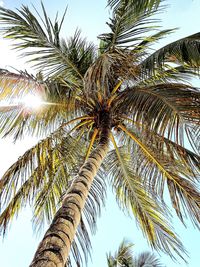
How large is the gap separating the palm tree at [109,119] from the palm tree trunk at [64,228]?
5cm

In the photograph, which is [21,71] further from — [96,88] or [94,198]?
[94,198]

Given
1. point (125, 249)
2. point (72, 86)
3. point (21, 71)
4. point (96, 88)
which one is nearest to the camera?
point (96, 88)

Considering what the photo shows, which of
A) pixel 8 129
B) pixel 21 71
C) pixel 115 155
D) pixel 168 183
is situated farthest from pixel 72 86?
pixel 168 183

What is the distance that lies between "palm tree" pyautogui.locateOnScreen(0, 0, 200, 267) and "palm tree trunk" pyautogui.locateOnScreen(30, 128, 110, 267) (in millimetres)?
49

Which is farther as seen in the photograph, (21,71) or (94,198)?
(94,198)

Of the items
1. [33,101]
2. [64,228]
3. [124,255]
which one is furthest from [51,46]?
[124,255]

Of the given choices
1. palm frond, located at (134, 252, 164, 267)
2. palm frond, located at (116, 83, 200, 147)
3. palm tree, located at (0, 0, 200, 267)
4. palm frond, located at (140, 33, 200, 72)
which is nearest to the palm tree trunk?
palm tree, located at (0, 0, 200, 267)

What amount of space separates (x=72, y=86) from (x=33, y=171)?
1.55m

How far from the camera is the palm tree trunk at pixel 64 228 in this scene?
2.61 meters

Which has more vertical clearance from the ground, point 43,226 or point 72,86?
point 72,86

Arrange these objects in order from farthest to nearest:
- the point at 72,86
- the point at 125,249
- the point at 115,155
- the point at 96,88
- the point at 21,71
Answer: the point at 125,249 → the point at 115,155 → the point at 72,86 → the point at 21,71 → the point at 96,88

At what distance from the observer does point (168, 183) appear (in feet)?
17.8

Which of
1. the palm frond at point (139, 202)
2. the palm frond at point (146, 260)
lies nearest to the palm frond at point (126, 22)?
the palm frond at point (139, 202)

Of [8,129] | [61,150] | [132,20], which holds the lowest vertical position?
[61,150]
